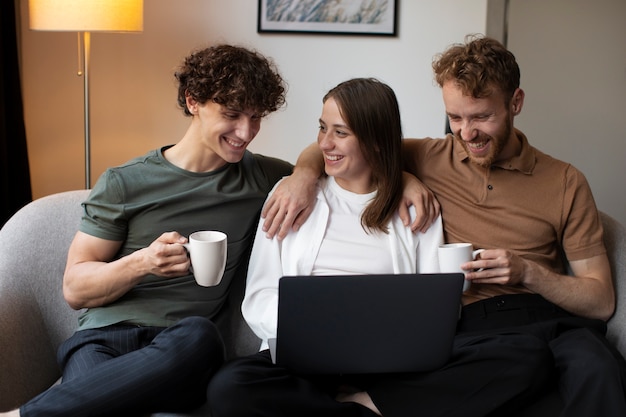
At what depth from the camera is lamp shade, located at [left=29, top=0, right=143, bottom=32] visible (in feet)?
10.2

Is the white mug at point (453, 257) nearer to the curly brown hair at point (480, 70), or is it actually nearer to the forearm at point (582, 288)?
the forearm at point (582, 288)

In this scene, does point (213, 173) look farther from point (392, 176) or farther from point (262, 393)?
point (262, 393)

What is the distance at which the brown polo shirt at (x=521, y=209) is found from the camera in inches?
85.7

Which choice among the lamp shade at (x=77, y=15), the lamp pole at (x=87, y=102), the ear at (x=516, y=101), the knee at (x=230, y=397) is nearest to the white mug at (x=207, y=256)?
the knee at (x=230, y=397)

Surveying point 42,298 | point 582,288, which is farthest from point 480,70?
point 42,298

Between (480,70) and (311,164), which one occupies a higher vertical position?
(480,70)

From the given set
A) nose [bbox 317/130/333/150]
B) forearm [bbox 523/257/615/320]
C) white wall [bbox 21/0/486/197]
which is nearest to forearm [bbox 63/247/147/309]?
nose [bbox 317/130/333/150]

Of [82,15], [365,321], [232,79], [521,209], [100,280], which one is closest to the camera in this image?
[365,321]

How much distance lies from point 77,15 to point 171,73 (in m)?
0.70

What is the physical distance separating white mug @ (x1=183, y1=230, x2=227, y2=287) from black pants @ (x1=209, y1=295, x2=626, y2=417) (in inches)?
8.1

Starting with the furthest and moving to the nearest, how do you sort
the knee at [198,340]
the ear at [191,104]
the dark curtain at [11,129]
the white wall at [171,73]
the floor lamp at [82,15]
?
the white wall at [171,73], the dark curtain at [11,129], the floor lamp at [82,15], the ear at [191,104], the knee at [198,340]

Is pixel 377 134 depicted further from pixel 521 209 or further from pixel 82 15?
pixel 82 15

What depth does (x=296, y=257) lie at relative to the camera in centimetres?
211

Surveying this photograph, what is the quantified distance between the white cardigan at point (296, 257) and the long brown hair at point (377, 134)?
2.4 inches
